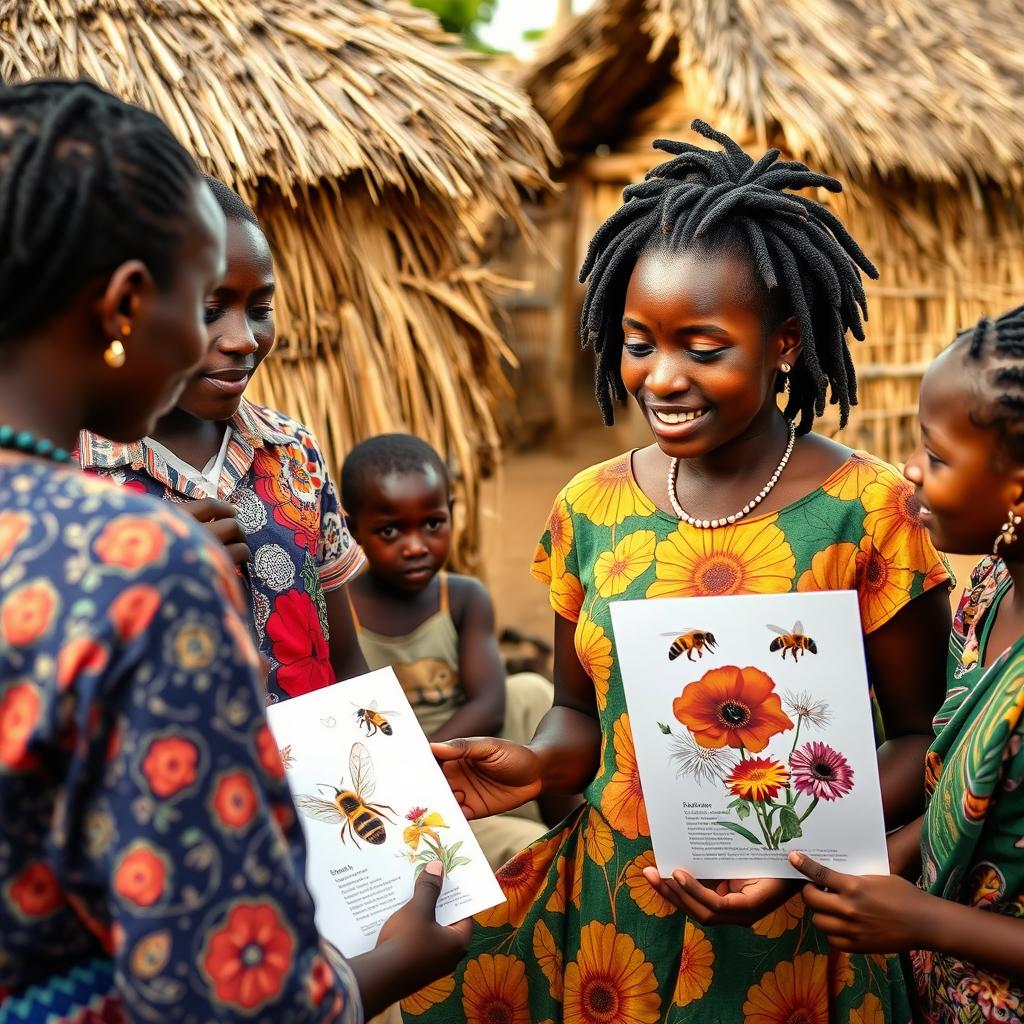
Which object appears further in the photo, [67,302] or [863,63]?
[863,63]

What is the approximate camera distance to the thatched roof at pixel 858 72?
6656mm

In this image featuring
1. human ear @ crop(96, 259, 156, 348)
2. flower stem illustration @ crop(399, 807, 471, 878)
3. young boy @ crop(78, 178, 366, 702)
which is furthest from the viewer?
young boy @ crop(78, 178, 366, 702)

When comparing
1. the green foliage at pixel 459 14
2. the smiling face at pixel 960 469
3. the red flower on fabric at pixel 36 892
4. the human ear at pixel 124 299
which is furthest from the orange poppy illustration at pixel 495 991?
the green foliage at pixel 459 14

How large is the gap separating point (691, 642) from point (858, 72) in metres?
6.34

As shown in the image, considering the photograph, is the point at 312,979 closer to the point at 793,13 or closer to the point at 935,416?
the point at 935,416

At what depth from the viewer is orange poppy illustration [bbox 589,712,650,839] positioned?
1.97 meters

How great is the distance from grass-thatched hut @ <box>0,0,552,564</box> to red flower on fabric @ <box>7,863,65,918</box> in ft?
9.57

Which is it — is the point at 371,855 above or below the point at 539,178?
below

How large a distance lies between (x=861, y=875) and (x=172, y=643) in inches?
45.7

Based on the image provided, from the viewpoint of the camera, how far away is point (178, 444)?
223 cm

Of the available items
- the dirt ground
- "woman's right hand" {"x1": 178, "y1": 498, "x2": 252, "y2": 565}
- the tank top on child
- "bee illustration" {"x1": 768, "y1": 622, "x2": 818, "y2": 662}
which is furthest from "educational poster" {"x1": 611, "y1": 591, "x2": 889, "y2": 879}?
the dirt ground

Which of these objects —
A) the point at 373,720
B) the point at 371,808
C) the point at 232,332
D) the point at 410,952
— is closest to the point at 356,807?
the point at 371,808

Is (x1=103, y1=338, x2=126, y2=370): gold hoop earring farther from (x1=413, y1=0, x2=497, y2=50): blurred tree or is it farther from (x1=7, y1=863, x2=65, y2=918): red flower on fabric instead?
(x1=413, y1=0, x2=497, y2=50): blurred tree

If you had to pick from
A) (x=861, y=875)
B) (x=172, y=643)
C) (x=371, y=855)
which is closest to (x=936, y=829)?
(x=861, y=875)
